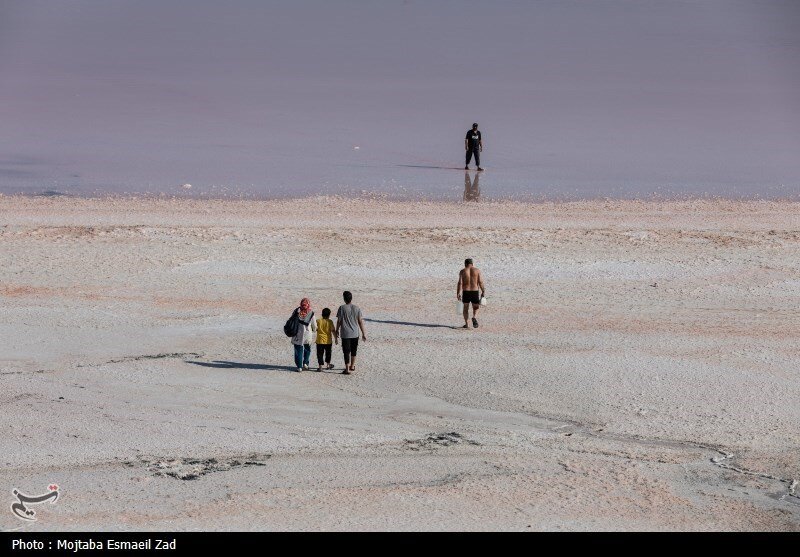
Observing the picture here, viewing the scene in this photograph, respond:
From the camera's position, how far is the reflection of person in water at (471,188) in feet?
98.1

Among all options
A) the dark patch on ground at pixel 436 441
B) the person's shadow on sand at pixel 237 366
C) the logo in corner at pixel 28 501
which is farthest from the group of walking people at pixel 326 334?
the logo in corner at pixel 28 501

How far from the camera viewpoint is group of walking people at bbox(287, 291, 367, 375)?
1587cm

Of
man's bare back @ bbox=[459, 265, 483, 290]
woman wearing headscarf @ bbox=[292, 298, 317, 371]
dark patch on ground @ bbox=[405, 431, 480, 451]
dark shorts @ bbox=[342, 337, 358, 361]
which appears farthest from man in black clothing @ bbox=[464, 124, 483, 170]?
dark patch on ground @ bbox=[405, 431, 480, 451]

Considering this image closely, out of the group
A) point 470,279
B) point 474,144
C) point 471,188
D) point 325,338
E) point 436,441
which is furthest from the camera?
point 474,144

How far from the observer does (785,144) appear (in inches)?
1716

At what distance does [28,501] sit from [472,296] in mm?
8898

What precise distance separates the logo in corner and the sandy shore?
119 mm

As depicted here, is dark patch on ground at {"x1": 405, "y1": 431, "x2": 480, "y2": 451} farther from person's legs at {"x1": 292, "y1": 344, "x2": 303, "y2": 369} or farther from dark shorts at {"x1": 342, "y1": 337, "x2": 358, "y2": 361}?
person's legs at {"x1": 292, "y1": 344, "x2": 303, "y2": 369}

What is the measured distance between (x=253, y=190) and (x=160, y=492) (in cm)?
2027

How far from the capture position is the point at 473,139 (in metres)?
33.5

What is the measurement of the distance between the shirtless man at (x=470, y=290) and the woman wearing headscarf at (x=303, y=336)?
3123mm

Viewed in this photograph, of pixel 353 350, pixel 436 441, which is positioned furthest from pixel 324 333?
pixel 436 441

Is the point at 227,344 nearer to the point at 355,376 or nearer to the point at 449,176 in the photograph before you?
the point at 355,376

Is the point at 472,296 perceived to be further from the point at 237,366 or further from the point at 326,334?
the point at 237,366
